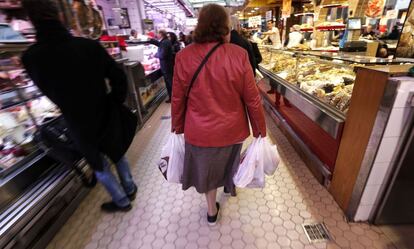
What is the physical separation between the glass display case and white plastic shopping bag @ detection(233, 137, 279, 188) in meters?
1.74

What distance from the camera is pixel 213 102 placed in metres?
1.31

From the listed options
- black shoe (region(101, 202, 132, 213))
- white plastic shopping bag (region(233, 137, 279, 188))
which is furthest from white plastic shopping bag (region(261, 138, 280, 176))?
black shoe (region(101, 202, 132, 213))

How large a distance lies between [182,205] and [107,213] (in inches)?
28.0

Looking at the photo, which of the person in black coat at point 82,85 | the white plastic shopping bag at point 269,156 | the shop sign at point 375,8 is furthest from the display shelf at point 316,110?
the person in black coat at point 82,85

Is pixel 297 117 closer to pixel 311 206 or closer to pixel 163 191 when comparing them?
pixel 311 206

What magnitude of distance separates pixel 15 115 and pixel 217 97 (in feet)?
5.75

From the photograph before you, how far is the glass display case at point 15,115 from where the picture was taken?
5.25 feet

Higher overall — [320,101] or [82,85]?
[82,85]

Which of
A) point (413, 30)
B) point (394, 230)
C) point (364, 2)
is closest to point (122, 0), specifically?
point (364, 2)

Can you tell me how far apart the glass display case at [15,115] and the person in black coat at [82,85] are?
0.47 m

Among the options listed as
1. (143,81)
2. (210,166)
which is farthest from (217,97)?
(143,81)

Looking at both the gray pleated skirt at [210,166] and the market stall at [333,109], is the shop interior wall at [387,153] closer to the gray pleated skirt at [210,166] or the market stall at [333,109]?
the market stall at [333,109]

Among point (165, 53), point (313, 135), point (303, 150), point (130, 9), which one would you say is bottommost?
point (303, 150)

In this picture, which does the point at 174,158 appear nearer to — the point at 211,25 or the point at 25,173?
the point at 211,25
